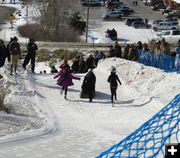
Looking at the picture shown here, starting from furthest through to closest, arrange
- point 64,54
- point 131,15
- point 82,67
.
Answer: point 131,15, point 64,54, point 82,67

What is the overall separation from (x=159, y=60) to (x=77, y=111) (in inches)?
243

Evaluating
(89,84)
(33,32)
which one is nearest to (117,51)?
(89,84)

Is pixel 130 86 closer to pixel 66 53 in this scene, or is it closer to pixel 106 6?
pixel 66 53

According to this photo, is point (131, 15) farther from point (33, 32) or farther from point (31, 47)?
point (31, 47)

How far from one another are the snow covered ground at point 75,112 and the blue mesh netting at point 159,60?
0.90m

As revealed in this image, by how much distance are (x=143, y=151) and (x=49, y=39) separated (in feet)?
117

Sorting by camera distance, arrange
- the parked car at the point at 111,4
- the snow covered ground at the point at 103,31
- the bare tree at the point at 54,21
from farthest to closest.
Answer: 1. the parked car at the point at 111,4
2. the bare tree at the point at 54,21
3. the snow covered ground at the point at 103,31

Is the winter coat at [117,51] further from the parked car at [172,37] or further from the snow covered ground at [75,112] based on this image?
the parked car at [172,37]

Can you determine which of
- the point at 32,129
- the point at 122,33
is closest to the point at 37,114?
the point at 32,129

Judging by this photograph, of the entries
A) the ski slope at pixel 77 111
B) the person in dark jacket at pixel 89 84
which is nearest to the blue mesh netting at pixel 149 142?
the ski slope at pixel 77 111

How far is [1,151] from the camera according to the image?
8148 mm

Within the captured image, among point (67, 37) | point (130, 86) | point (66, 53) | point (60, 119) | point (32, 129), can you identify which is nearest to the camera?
point (32, 129)

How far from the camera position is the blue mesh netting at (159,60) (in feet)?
52.8

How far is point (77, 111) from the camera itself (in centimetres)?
1223
